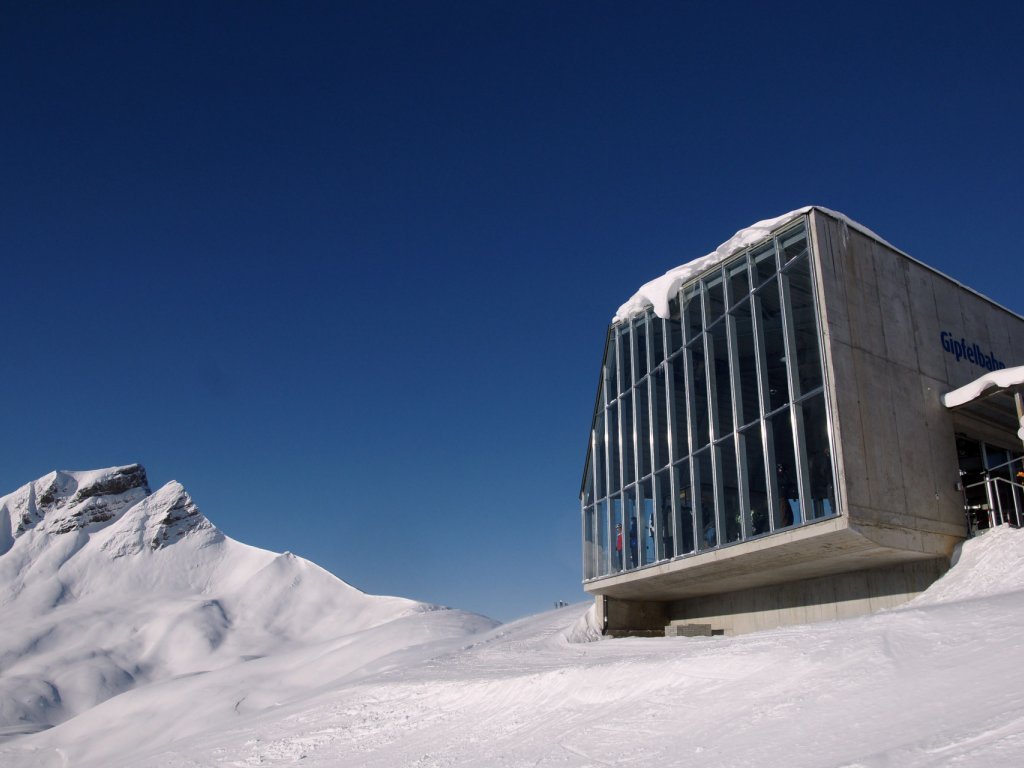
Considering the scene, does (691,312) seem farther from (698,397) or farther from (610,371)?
(610,371)

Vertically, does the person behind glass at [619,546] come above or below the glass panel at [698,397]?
below

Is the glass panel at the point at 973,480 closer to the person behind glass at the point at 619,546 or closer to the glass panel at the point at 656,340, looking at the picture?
the glass panel at the point at 656,340

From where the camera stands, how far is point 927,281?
1483 centimetres

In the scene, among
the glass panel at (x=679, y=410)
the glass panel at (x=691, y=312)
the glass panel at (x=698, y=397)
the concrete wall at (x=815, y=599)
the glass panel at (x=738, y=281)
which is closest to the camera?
the concrete wall at (x=815, y=599)

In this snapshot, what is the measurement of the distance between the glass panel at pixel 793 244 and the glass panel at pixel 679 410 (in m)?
2.89

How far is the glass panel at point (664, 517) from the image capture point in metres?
15.5

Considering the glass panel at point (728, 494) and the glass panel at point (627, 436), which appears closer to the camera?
the glass panel at point (728, 494)

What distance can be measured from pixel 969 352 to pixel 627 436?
6.27 metres

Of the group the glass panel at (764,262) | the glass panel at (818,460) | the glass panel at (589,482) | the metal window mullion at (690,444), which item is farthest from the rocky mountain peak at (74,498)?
the glass panel at (818,460)

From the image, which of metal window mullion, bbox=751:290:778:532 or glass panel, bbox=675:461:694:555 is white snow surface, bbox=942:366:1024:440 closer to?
metal window mullion, bbox=751:290:778:532

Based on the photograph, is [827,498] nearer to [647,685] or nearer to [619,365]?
[647,685]

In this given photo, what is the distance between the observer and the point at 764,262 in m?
14.5

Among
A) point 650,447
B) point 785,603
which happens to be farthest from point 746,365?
point 785,603

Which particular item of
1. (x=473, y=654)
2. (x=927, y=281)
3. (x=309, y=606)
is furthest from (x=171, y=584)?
(x=927, y=281)
